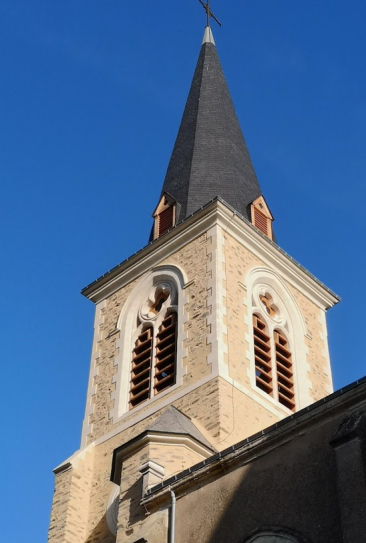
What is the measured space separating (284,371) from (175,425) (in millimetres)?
4704

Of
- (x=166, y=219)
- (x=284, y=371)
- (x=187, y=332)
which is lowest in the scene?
(x=284, y=371)

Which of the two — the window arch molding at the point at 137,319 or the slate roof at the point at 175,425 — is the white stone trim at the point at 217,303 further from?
the slate roof at the point at 175,425

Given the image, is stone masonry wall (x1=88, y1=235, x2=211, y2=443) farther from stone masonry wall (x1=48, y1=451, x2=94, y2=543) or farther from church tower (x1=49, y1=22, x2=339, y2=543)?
stone masonry wall (x1=48, y1=451, x2=94, y2=543)

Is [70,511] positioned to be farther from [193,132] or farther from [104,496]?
[193,132]

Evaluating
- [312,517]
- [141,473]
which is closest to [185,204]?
[141,473]

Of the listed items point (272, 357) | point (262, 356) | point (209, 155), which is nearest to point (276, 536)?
point (262, 356)

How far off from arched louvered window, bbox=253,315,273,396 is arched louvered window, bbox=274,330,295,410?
320 mm

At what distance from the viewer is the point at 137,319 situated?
70.5 feet

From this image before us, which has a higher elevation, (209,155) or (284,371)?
(209,155)

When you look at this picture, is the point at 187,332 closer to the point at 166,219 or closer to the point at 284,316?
the point at 284,316

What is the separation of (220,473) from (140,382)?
7.68 meters

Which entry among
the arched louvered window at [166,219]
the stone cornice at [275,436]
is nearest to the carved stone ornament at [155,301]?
the arched louvered window at [166,219]

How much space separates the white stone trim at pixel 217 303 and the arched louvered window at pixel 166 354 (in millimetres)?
1065

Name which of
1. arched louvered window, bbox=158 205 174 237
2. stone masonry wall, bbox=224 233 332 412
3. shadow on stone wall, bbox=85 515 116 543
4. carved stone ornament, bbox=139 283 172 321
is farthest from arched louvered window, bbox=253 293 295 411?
shadow on stone wall, bbox=85 515 116 543
